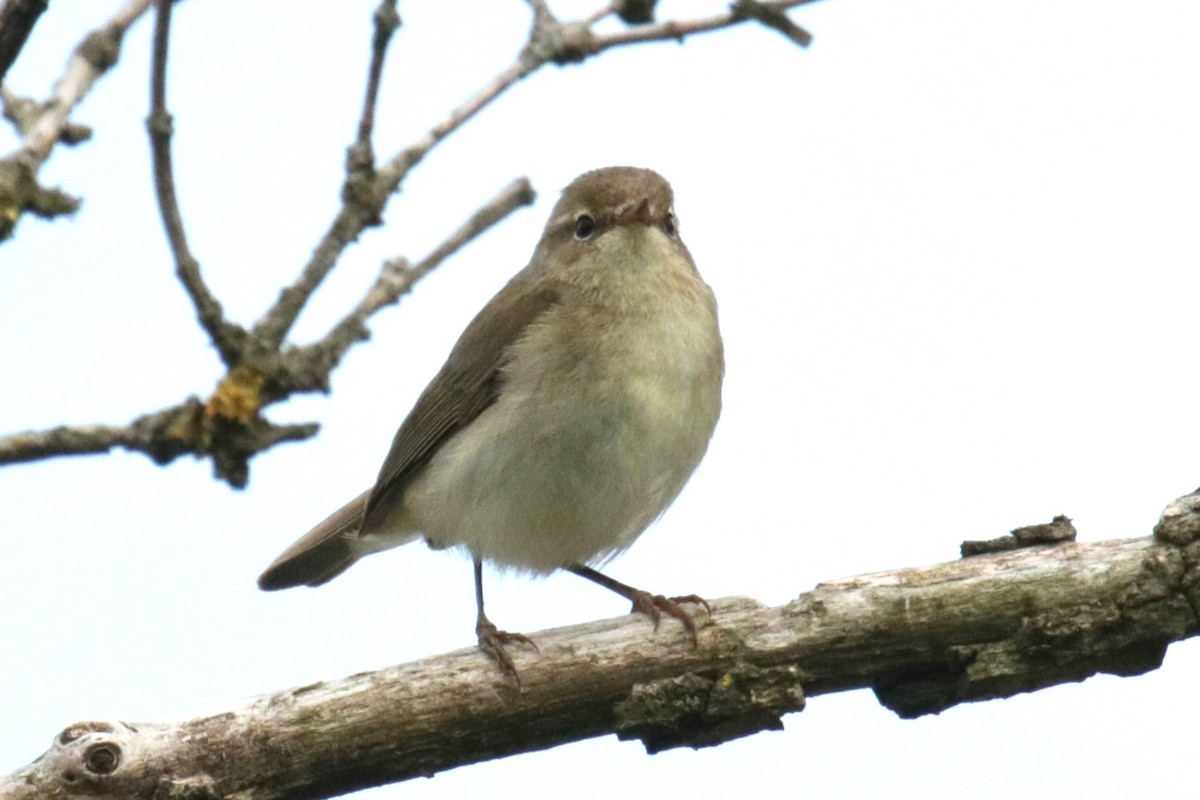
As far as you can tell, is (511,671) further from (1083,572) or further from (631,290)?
(631,290)

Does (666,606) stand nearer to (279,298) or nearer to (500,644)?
(500,644)

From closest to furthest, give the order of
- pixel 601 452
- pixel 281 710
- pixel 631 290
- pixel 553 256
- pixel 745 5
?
pixel 745 5 < pixel 281 710 < pixel 601 452 < pixel 631 290 < pixel 553 256

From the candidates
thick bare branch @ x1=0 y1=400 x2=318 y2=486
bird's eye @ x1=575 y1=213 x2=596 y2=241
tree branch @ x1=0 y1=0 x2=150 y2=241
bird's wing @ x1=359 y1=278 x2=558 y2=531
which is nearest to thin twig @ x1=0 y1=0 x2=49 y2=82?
tree branch @ x1=0 y1=0 x2=150 y2=241

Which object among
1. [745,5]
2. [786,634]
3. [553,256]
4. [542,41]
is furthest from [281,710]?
[553,256]

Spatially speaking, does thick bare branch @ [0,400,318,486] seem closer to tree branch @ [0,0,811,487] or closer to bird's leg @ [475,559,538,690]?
tree branch @ [0,0,811,487]

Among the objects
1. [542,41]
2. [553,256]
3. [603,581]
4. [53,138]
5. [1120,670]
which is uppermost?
[553,256]

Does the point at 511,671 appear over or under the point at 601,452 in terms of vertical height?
under

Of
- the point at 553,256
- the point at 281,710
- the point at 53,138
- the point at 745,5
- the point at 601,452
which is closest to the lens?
the point at 53,138

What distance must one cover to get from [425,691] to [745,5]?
1.95 m

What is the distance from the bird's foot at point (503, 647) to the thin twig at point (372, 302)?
1013 millimetres

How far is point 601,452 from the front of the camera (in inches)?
198

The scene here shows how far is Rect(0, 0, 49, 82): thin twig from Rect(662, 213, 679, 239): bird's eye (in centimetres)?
350

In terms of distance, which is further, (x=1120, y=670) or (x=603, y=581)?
(x=603, y=581)

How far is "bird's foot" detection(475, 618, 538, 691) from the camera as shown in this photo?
4043 mm
